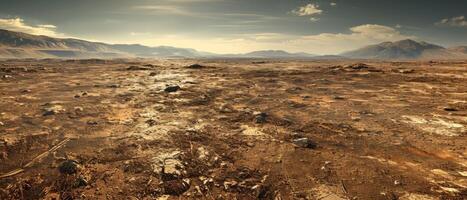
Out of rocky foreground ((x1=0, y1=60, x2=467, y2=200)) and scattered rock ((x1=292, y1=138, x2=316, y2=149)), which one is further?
scattered rock ((x1=292, y1=138, x2=316, y2=149))

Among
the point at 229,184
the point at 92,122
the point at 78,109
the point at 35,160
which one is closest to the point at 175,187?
the point at 229,184

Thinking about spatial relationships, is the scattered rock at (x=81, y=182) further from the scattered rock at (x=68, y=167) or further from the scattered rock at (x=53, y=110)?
the scattered rock at (x=53, y=110)

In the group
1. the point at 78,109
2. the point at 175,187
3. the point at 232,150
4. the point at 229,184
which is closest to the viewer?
the point at 175,187

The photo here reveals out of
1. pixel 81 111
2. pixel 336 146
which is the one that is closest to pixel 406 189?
pixel 336 146

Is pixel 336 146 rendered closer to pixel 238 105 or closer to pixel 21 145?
pixel 238 105

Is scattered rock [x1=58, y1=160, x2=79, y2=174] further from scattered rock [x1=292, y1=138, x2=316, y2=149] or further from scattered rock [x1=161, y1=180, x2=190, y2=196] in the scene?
scattered rock [x1=292, y1=138, x2=316, y2=149]

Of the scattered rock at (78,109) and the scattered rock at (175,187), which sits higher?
the scattered rock at (78,109)

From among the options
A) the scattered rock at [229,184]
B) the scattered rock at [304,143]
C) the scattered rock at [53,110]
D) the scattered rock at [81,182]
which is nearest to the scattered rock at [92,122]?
the scattered rock at [53,110]

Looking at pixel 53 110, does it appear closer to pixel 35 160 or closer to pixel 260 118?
pixel 35 160

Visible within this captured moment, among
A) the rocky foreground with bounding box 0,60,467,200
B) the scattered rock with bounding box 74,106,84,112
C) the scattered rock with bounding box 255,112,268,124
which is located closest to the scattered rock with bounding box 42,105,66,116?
the rocky foreground with bounding box 0,60,467,200
